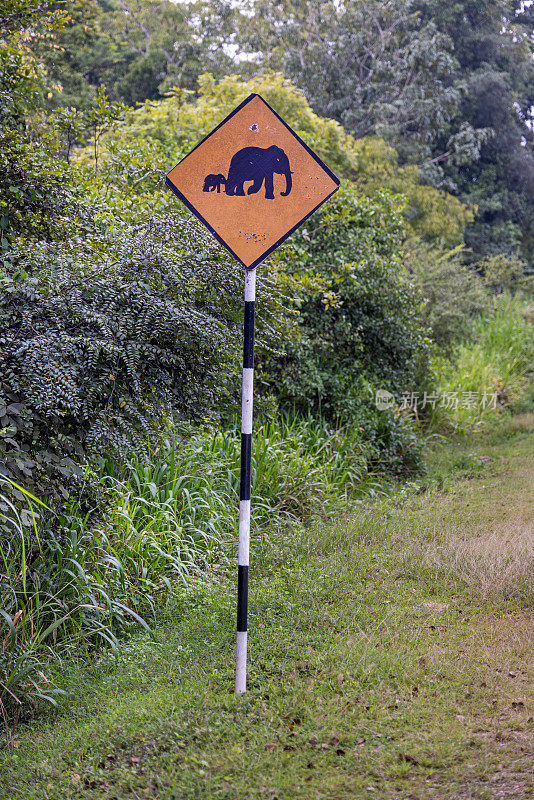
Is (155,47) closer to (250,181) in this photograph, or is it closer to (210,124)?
(210,124)

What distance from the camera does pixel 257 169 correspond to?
3633 mm

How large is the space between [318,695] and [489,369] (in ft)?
33.5

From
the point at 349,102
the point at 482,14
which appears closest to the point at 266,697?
the point at 349,102

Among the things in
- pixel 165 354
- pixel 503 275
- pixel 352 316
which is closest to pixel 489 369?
pixel 352 316

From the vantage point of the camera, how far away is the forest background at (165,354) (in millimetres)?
3930

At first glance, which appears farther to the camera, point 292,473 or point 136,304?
point 292,473

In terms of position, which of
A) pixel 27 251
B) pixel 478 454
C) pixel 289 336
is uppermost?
pixel 27 251

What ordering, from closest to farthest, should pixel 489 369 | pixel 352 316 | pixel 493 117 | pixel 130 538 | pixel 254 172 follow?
1. pixel 254 172
2. pixel 130 538
3. pixel 352 316
4. pixel 489 369
5. pixel 493 117

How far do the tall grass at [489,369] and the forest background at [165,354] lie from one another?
59 millimetres

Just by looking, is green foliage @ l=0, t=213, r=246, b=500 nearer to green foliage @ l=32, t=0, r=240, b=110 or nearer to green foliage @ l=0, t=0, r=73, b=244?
green foliage @ l=0, t=0, r=73, b=244

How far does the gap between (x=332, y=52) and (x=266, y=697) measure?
1907 cm

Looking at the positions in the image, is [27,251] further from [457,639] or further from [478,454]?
[478,454]

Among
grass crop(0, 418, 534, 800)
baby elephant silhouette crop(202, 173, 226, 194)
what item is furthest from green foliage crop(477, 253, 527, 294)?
baby elephant silhouette crop(202, 173, 226, 194)

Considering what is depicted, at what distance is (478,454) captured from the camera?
9.59 meters
